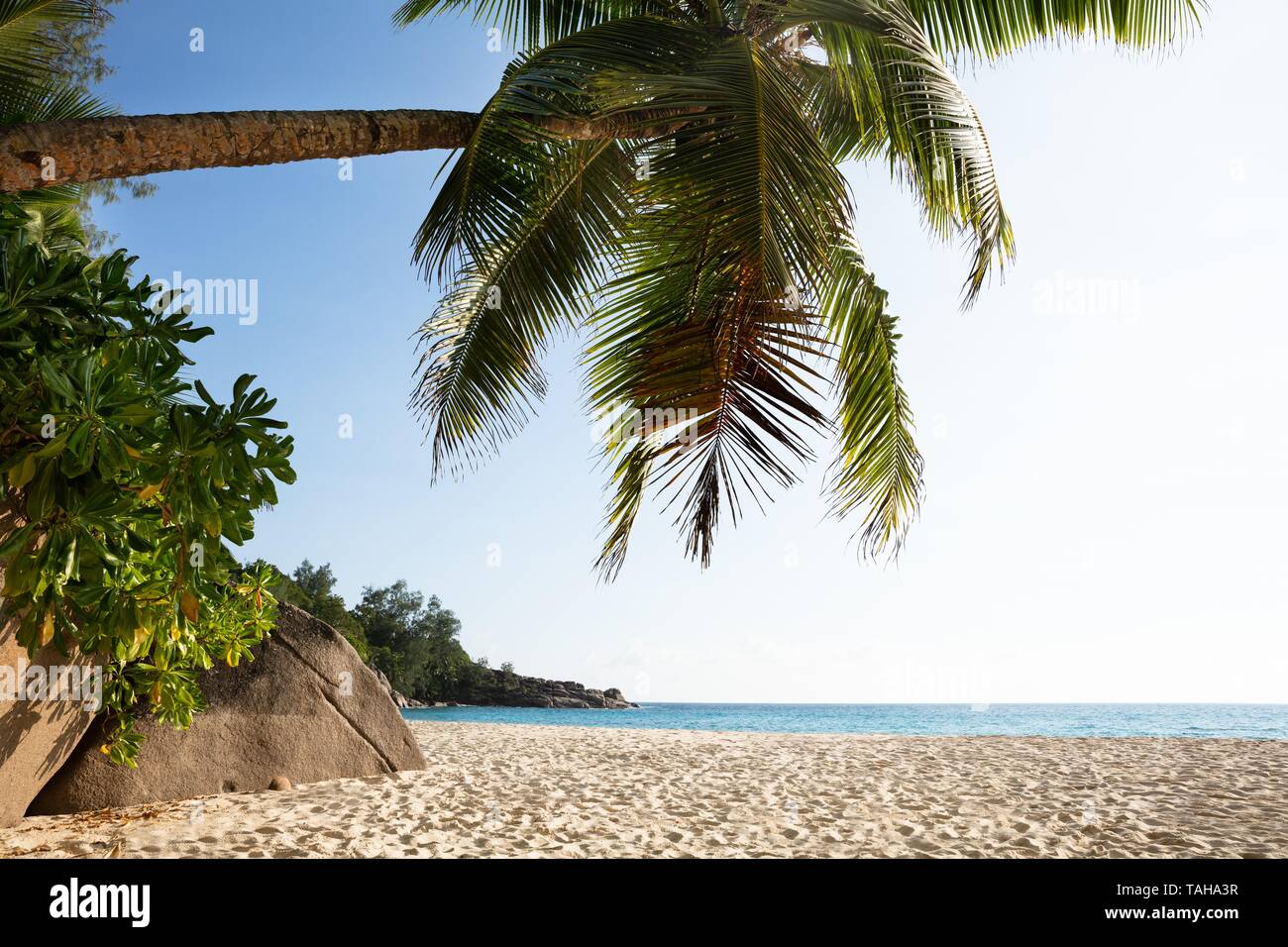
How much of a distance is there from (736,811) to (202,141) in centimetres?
441

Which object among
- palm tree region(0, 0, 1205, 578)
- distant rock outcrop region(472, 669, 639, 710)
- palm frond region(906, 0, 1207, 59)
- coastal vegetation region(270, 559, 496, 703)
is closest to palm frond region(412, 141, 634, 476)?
palm tree region(0, 0, 1205, 578)

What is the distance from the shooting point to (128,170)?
3.34 m

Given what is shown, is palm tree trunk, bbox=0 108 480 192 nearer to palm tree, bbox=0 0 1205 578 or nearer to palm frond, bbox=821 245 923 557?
palm tree, bbox=0 0 1205 578

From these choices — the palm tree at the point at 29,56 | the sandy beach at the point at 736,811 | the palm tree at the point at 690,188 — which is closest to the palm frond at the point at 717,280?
the palm tree at the point at 690,188

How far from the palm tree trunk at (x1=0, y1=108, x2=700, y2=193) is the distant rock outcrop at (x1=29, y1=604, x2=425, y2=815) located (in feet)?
10.4

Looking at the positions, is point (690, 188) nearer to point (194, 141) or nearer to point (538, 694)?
point (194, 141)

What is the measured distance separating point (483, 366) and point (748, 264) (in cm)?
269

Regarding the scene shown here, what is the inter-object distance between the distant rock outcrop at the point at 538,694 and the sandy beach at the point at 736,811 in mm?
40258

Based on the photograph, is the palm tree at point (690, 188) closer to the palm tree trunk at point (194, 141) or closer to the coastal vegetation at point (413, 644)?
the palm tree trunk at point (194, 141)

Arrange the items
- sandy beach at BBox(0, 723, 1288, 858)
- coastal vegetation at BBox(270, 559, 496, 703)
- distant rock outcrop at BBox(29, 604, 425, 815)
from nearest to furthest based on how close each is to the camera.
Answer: sandy beach at BBox(0, 723, 1288, 858), distant rock outcrop at BBox(29, 604, 425, 815), coastal vegetation at BBox(270, 559, 496, 703)

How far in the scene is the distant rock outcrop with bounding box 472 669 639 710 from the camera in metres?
46.4

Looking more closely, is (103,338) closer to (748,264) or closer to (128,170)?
(128,170)
